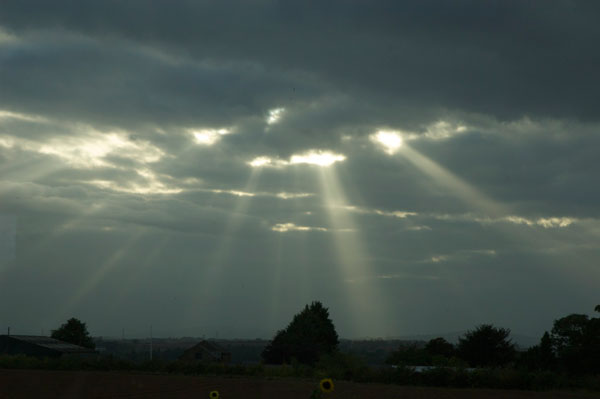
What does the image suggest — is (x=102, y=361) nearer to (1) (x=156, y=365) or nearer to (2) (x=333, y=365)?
(1) (x=156, y=365)

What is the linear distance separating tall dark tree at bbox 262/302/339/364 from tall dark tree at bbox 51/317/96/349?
28032 millimetres

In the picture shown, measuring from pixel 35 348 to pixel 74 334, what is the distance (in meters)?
19.2

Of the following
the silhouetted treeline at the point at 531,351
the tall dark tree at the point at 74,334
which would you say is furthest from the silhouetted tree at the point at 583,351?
the tall dark tree at the point at 74,334

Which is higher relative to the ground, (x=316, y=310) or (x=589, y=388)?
(x=316, y=310)

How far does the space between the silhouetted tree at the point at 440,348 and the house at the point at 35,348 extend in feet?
137

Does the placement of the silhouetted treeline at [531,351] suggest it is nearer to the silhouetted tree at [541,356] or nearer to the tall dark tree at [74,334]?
the silhouetted tree at [541,356]

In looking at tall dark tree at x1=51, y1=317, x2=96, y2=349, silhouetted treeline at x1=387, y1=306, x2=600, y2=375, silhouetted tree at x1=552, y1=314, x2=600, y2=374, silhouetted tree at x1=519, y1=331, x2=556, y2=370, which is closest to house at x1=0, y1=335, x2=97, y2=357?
tall dark tree at x1=51, y1=317, x2=96, y2=349

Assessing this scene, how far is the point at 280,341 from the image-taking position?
286ft

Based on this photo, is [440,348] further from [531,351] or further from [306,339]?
[306,339]

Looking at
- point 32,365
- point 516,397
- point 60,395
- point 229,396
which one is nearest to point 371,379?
point 516,397

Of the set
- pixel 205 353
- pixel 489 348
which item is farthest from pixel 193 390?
pixel 205 353

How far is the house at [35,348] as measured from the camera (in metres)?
73.0

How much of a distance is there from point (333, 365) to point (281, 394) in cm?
2054

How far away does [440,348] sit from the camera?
74.9 metres
